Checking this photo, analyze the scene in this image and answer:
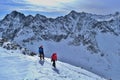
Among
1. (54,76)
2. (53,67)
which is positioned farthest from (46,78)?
(53,67)

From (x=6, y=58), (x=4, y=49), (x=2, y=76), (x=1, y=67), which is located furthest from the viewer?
(x=4, y=49)

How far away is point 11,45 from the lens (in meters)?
50.0

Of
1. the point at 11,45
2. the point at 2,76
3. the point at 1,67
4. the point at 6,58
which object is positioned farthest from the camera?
the point at 11,45

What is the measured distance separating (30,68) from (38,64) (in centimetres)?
346

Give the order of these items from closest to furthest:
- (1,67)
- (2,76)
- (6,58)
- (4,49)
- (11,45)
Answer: (2,76), (1,67), (6,58), (4,49), (11,45)

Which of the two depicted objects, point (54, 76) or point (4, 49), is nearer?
point (54, 76)

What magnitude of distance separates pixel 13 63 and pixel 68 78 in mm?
6956

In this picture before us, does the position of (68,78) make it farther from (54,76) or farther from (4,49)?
(4,49)

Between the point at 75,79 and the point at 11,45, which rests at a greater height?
the point at 11,45

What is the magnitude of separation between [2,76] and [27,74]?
2872 millimetres

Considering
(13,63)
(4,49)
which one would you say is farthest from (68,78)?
(4,49)

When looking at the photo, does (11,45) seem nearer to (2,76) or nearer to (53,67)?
(53,67)

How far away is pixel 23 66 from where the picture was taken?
37.7 m

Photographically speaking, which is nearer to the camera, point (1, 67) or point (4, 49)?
point (1, 67)
